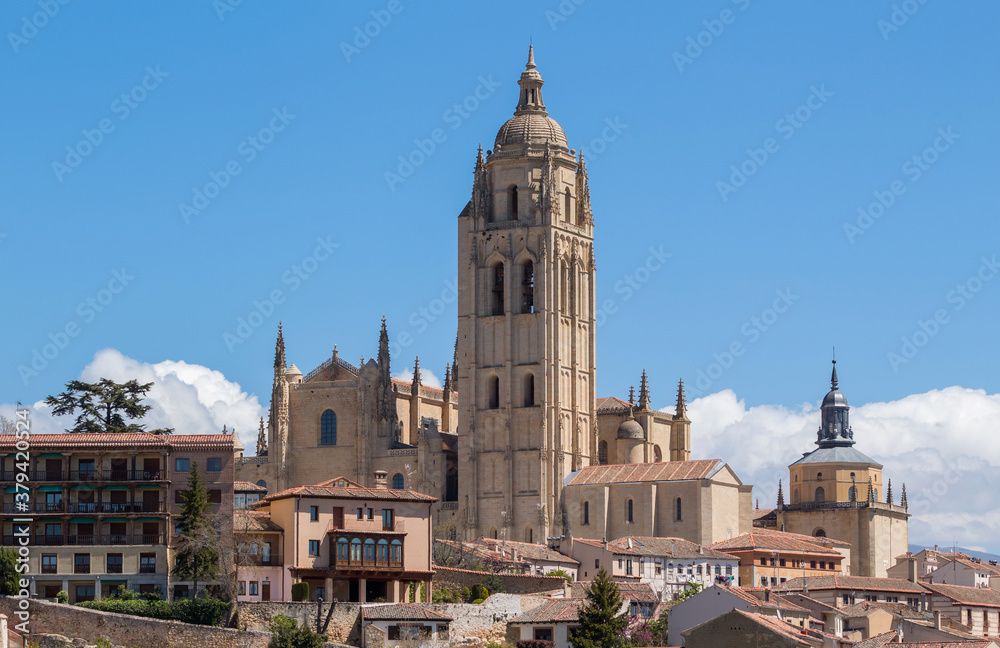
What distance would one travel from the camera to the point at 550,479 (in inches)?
4515

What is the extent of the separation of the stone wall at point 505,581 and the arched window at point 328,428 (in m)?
37.3

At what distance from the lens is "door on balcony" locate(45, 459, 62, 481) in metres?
77.8

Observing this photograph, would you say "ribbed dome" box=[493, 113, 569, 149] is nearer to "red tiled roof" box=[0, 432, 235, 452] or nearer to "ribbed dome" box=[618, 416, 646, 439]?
"ribbed dome" box=[618, 416, 646, 439]

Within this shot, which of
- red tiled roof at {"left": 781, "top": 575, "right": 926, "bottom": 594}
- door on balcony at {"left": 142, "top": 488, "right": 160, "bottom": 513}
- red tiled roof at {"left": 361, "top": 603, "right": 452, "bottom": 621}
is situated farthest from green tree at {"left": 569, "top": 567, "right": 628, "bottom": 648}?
door on balcony at {"left": 142, "top": 488, "right": 160, "bottom": 513}

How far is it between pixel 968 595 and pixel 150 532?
3723 centimetres

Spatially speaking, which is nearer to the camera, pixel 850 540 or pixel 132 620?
pixel 132 620

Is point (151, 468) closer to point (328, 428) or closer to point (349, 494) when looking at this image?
point (349, 494)

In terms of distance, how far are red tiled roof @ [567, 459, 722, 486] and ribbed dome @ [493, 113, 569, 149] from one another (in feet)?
64.6

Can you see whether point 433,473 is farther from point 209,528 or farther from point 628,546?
point 209,528

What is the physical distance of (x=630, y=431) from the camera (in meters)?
121

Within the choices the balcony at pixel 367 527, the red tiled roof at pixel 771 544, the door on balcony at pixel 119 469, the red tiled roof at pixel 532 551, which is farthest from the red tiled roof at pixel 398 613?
the red tiled roof at pixel 771 544

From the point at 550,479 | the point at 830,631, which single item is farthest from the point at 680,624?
the point at 550,479

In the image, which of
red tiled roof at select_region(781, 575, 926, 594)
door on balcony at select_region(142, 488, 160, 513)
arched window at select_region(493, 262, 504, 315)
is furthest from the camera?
arched window at select_region(493, 262, 504, 315)

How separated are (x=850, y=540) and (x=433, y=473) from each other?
963 inches
